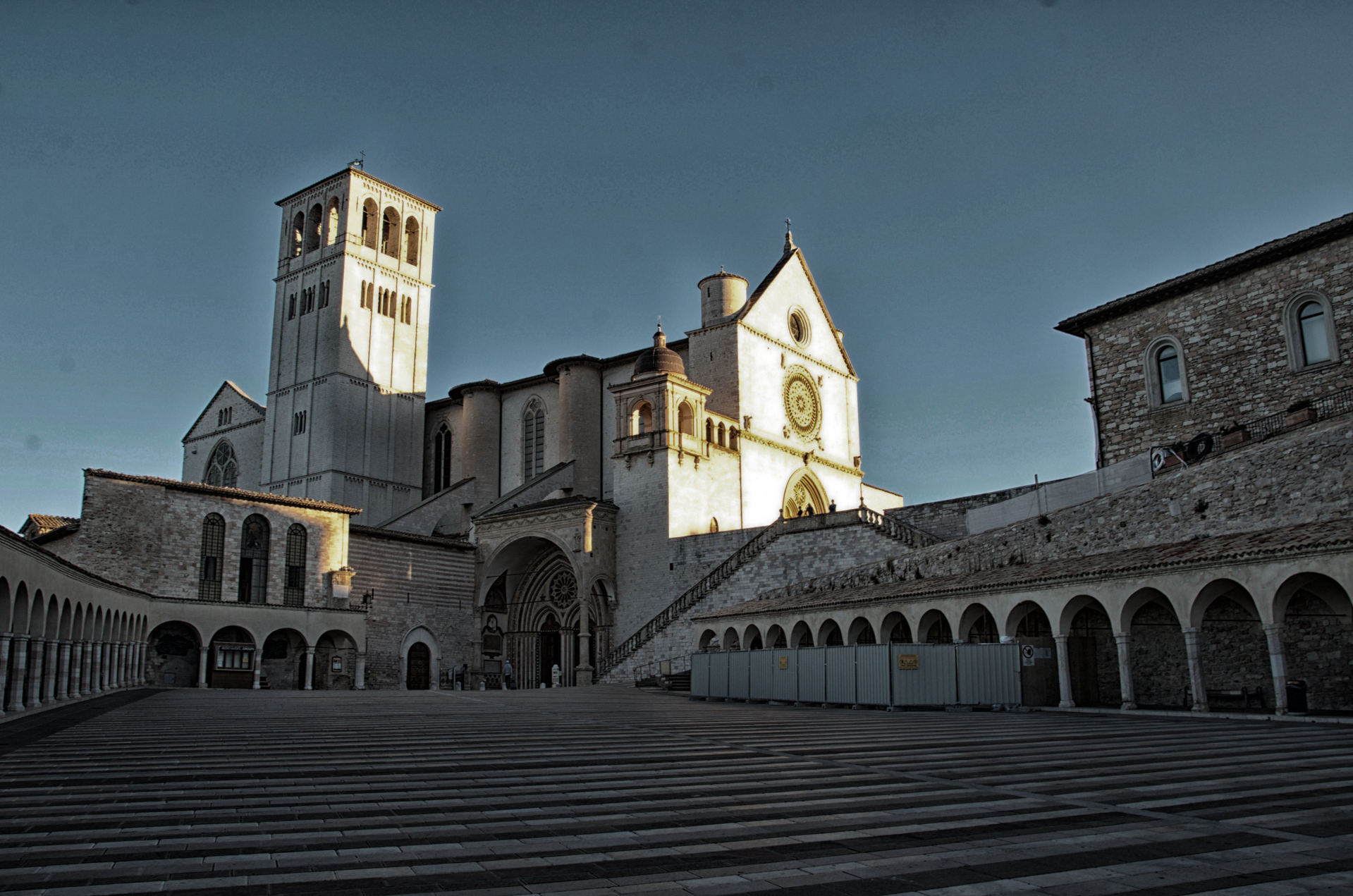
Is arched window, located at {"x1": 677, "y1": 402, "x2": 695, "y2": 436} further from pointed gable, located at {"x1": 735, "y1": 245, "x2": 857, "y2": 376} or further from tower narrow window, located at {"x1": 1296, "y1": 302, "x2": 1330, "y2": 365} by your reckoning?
tower narrow window, located at {"x1": 1296, "y1": 302, "x2": 1330, "y2": 365}

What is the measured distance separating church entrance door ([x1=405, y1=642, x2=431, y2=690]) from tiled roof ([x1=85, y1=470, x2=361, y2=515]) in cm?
626

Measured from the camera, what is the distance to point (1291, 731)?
1450cm

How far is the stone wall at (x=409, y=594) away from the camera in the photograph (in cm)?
4066

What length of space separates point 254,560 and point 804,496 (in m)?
22.6

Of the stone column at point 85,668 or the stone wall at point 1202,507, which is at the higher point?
the stone wall at point 1202,507

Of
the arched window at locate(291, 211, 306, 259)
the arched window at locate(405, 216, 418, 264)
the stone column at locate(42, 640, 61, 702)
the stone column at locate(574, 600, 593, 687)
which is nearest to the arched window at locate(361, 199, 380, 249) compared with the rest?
the arched window at locate(405, 216, 418, 264)

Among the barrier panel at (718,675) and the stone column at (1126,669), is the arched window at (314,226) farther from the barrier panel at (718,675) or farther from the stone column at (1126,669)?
the stone column at (1126,669)

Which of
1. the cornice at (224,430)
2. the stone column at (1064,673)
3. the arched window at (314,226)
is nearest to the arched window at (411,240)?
the arched window at (314,226)

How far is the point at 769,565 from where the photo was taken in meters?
36.2

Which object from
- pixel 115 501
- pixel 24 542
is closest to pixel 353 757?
pixel 24 542

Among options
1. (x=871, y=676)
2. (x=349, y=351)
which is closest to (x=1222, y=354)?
(x=871, y=676)

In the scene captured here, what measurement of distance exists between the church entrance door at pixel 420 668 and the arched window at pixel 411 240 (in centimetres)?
2548

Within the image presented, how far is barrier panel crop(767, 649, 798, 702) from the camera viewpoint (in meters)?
24.7

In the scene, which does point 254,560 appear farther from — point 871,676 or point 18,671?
point 871,676
